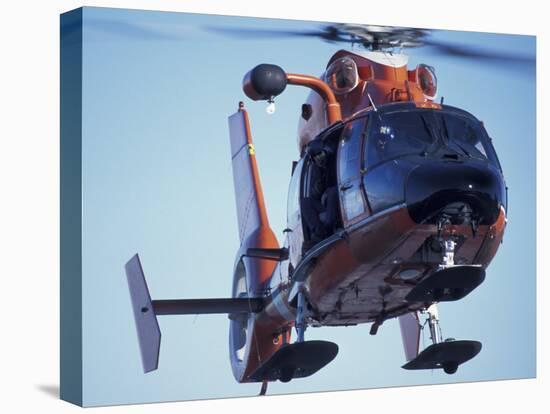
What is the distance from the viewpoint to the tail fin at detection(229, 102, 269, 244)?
14016 mm

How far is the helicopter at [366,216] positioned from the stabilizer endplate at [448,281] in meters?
0.01

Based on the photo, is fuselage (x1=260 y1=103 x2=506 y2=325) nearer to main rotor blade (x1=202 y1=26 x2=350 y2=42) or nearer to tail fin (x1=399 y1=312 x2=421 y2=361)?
main rotor blade (x1=202 y1=26 x2=350 y2=42)

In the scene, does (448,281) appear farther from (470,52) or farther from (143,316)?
(470,52)

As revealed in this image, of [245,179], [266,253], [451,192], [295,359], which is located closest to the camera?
[451,192]

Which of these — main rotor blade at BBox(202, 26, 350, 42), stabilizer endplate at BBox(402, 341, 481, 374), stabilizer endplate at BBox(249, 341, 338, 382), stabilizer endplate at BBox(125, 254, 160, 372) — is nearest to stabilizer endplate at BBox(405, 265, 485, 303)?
stabilizer endplate at BBox(402, 341, 481, 374)

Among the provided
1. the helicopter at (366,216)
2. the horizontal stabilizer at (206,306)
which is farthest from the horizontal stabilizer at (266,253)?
the horizontal stabilizer at (206,306)

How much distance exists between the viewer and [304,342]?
39.1 feet

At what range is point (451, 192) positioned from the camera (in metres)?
10.7

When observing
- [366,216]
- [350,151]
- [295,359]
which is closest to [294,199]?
[350,151]

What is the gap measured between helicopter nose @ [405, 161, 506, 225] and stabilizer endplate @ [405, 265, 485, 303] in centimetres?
43

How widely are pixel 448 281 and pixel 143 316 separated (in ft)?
10.4

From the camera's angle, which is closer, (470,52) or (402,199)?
(402,199)

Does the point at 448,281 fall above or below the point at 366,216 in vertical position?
below

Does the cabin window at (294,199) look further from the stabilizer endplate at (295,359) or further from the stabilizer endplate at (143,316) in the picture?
the stabilizer endplate at (143,316)
